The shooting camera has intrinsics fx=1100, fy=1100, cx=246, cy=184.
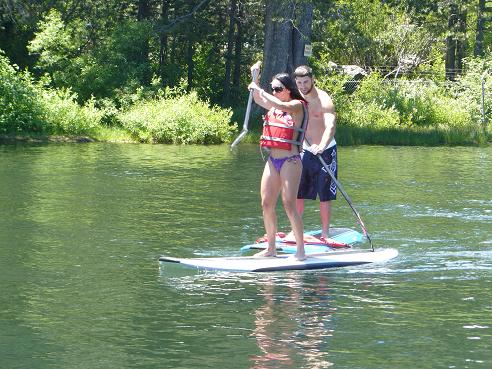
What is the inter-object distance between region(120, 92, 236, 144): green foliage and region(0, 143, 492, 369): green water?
1060 cm

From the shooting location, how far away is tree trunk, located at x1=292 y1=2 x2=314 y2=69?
33.1 m

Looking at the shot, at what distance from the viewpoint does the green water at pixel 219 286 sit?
25.0 feet

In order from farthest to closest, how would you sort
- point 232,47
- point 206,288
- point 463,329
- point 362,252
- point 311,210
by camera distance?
point 232,47 → point 311,210 → point 362,252 → point 206,288 → point 463,329

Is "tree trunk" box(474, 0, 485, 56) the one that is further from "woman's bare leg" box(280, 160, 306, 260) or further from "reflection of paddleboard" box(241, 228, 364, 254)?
"woman's bare leg" box(280, 160, 306, 260)

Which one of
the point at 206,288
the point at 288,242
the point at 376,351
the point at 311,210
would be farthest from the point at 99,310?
the point at 311,210

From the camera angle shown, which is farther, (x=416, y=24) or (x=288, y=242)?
(x=416, y=24)

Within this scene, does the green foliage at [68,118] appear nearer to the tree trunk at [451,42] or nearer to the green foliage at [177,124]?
the green foliage at [177,124]

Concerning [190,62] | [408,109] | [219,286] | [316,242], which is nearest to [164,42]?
[190,62]

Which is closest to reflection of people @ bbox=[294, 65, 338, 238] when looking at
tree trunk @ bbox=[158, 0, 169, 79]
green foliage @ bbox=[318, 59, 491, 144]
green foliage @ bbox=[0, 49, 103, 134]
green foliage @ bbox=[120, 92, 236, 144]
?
green foliage @ bbox=[120, 92, 236, 144]

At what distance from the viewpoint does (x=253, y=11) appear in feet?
127

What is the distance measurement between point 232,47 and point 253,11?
4.84 ft

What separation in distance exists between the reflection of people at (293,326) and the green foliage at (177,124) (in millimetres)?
18930

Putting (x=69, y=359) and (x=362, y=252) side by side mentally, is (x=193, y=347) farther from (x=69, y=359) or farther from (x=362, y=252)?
(x=362, y=252)

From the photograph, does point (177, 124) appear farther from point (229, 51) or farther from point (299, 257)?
point (299, 257)
